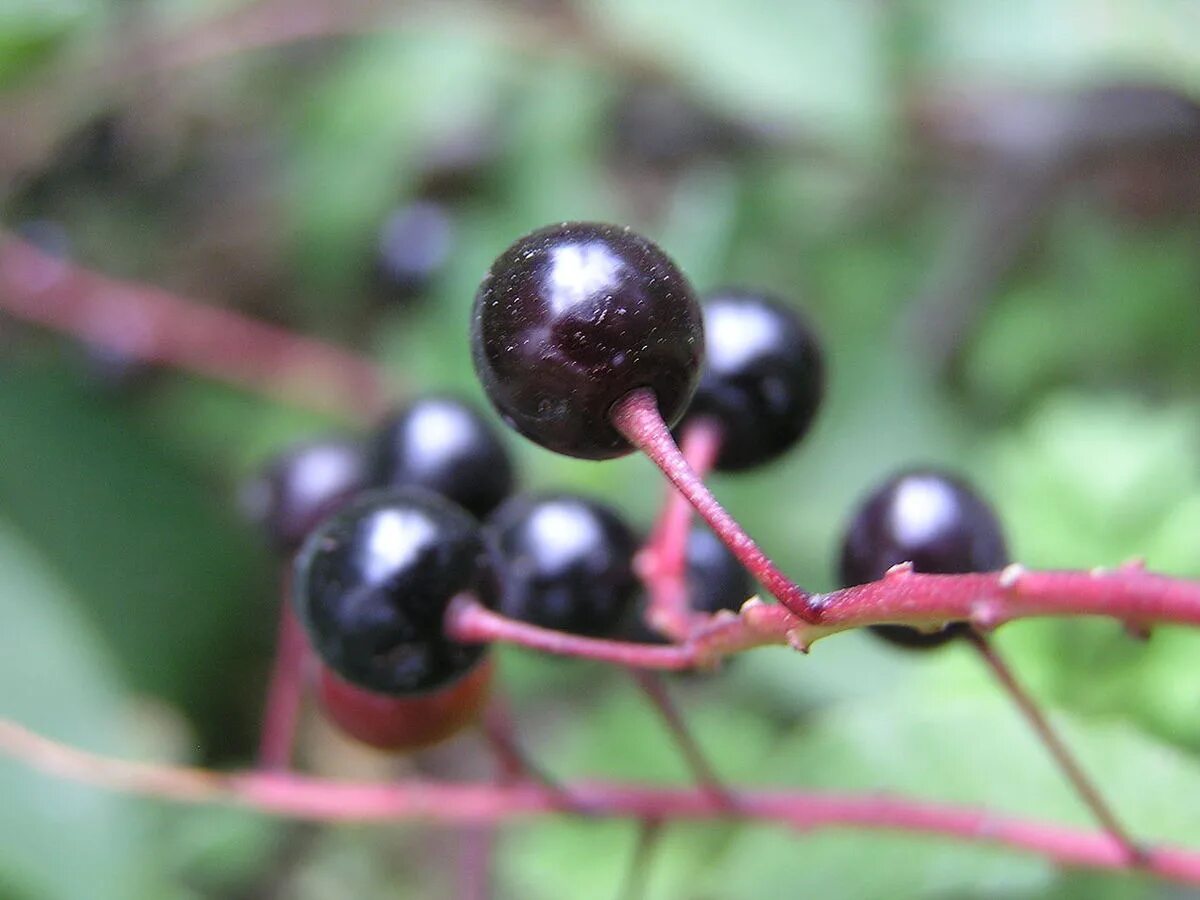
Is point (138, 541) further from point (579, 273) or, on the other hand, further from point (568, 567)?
point (579, 273)

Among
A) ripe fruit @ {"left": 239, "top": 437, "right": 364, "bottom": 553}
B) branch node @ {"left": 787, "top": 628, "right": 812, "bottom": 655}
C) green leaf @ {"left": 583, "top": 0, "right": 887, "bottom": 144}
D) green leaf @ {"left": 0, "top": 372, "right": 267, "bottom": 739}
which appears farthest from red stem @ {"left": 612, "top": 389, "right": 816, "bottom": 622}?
green leaf @ {"left": 0, "top": 372, "right": 267, "bottom": 739}

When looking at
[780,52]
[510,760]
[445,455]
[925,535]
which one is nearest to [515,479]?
Result: [445,455]

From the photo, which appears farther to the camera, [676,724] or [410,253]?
[410,253]

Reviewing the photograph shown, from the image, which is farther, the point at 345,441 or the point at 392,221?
the point at 392,221

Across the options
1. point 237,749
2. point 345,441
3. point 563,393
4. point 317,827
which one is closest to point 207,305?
point 237,749

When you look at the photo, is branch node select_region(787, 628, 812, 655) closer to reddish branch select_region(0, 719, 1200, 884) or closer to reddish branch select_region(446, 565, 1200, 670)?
reddish branch select_region(446, 565, 1200, 670)

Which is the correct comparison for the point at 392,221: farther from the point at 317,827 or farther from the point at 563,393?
the point at 563,393
